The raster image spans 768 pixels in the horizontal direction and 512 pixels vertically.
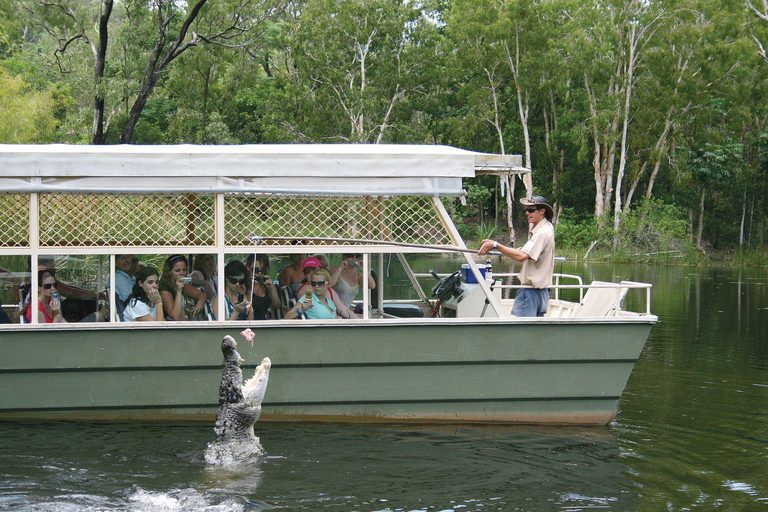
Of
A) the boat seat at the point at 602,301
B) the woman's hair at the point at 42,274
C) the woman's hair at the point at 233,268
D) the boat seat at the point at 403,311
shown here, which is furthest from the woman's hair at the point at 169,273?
the boat seat at the point at 602,301

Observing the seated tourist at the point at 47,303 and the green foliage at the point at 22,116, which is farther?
the green foliage at the point at 22,116

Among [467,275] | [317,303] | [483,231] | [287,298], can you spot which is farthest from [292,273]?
[483,231]

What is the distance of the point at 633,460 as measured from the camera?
6.36m

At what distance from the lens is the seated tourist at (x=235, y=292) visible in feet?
22.2

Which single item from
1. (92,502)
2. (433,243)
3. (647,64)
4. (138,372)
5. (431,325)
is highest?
(647,64)

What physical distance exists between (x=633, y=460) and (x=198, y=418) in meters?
3.72

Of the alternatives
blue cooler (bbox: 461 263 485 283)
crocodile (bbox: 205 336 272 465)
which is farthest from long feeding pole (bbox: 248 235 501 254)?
crocodile (bbox: 205 336 272 465)

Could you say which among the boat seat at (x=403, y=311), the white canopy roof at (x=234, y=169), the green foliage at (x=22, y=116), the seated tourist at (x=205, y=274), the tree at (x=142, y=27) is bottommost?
the boat seat at (x=403, y=311)

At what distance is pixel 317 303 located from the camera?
270 inches

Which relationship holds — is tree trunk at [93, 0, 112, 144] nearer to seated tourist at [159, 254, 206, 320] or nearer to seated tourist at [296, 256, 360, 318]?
seated tourist at [159, 254, 206, 320]

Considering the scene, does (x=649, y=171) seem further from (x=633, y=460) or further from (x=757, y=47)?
(x=633, y=460)

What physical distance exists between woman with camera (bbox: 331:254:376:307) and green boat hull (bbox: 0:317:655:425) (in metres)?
0.84

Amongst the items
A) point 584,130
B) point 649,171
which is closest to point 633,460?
point 584,130

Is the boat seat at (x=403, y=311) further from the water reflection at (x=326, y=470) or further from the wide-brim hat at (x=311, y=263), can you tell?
the water reflection at (x=326, y=470)
